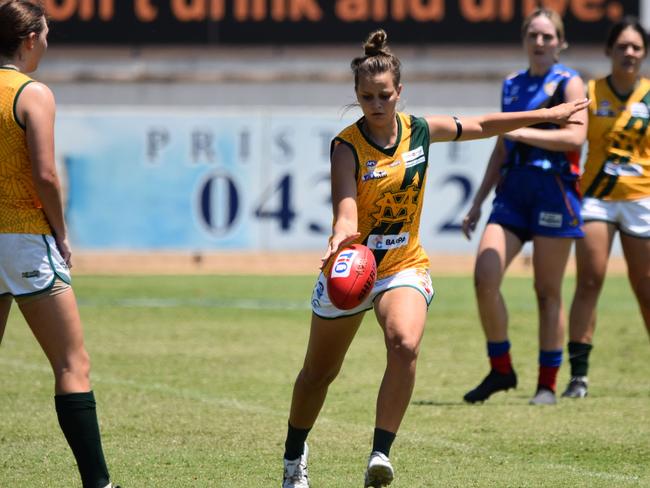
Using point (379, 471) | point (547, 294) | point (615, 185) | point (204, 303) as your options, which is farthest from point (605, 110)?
point (204, 303)

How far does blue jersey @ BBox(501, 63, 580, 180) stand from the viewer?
27.6 feet

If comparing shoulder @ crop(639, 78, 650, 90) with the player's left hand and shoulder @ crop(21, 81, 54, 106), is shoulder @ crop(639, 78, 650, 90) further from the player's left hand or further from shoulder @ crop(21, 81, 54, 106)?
shoulder @ crop(21, 81, 54, 106)

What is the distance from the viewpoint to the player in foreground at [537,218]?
8.38m

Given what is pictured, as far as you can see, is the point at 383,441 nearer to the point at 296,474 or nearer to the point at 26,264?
the point at 296,474

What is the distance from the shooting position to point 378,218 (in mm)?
6148

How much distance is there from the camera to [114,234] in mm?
18453

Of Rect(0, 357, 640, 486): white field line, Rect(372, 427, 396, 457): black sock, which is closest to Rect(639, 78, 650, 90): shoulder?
Rect(0, 357, 640, 486): white field line

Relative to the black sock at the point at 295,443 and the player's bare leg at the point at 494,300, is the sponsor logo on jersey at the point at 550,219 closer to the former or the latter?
the player's bare leg at the point at 494,300

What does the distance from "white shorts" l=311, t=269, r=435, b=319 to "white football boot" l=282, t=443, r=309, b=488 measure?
27.8 inches

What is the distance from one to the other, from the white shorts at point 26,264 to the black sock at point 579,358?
451cm

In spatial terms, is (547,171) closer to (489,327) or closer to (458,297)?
(489,327)

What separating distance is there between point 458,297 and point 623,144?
22.1 ft

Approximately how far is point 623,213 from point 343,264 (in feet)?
12.1

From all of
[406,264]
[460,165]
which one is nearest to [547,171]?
[406,264]
